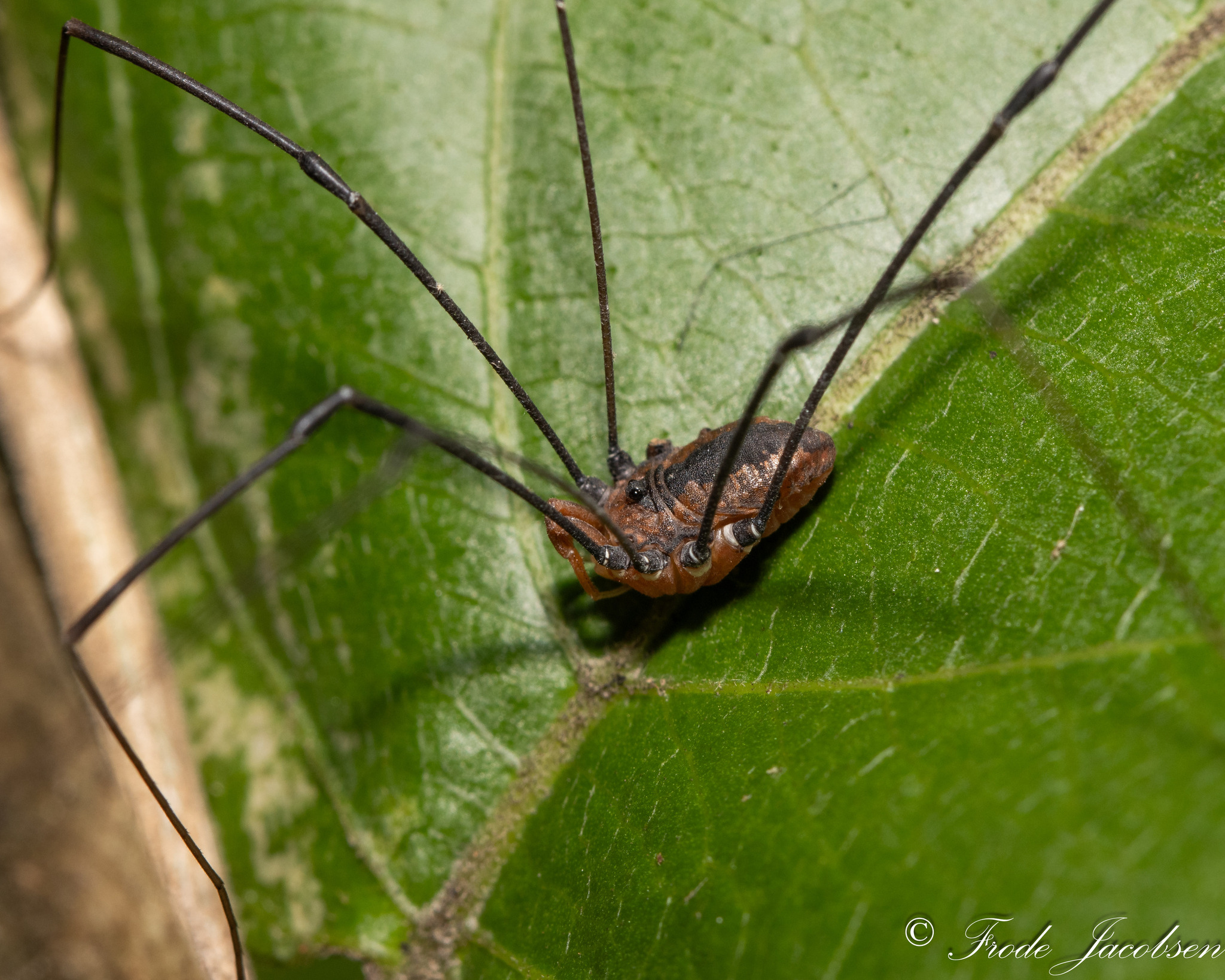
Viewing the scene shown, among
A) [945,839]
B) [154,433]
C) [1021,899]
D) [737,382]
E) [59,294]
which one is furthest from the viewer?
[59,294]

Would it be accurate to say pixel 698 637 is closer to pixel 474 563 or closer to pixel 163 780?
pixel 474 563

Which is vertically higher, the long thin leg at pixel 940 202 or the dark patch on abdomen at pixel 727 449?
the long thin leg at pixel 940 202

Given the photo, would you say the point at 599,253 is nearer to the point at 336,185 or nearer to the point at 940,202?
the point at 336,185

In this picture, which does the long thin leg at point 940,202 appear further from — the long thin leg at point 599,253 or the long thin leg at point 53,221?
the long thin leg at point 53,221

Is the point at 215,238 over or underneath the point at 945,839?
underneath

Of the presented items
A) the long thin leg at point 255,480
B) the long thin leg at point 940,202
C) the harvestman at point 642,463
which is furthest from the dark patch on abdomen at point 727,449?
the long thin leg at point 255,480

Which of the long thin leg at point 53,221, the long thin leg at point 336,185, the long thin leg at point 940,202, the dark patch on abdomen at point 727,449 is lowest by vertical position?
the long thin leg at point 53,221

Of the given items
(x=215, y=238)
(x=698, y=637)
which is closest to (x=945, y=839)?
(x=698, y=637)
